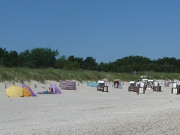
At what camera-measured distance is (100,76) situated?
33.6 m

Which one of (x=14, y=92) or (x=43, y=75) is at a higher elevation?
(x=43, y=75)

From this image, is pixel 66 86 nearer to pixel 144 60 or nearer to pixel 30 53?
pixel 30 53

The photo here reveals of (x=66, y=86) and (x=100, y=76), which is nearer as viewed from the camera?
(x=66, y=86)

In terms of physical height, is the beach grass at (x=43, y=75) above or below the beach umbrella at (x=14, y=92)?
above

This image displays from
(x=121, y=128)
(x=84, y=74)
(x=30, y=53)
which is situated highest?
(x=30, y=53)

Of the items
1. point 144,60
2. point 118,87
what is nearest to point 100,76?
point 118,87

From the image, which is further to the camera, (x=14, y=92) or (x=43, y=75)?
(x=43, y=75)

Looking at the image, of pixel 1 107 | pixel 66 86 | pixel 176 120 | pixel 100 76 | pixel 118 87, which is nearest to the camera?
pixel 176 120

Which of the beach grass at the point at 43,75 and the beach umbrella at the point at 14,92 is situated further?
the beach grass at the point at 43,75

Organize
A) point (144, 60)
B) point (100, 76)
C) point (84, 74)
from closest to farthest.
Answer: point (84, 74)
point (100, 76)
point (144, 60)

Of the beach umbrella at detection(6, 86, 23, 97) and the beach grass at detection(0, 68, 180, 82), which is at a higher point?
the beach grass at detection(0, 68, 180, 82)

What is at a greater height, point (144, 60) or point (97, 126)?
point (144, 60)

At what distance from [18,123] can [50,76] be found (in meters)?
17.1

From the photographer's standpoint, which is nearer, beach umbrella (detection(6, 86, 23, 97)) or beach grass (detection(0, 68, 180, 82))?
beach umbrella (detection(6, 86, 23, 97))
